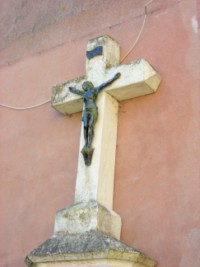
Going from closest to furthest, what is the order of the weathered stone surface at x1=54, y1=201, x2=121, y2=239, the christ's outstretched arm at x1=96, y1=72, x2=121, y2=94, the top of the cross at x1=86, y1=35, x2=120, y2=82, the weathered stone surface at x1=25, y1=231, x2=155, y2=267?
the weathered stone surface at x1=25, y1=231, x2=155, y2=267, the weathered stone surface at x1=54, y1=201, x2=121, y2=239, the christ's outstretched arm at x1=96, y1=72, x2=121, y2=94, the top of the cross at x1=86, y1=35, x2=120, y2=82

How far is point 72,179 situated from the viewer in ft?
11.8

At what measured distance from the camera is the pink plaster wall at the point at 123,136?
3.12m

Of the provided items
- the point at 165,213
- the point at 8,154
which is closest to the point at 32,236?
the point at 8,154

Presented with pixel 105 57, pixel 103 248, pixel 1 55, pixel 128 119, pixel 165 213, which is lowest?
pixel 103 248

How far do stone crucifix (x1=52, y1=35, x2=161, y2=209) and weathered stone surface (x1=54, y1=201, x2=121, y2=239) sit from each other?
90mm

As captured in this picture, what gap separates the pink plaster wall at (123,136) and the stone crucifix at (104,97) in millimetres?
72

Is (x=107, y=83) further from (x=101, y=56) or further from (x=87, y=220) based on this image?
(x=87, y=220)

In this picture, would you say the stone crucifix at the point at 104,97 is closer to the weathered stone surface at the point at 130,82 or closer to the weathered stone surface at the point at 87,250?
the weathered stone surface at the point at 130,82

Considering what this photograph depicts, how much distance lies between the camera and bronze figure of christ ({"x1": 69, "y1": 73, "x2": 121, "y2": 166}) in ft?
11.1

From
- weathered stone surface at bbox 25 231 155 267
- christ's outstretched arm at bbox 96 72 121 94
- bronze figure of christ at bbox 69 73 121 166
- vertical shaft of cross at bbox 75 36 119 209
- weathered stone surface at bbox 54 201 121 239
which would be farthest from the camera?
christ's outstretched arm at bbox 96 72 121 94

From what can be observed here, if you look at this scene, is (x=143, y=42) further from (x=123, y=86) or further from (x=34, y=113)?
(x=34, y=113)

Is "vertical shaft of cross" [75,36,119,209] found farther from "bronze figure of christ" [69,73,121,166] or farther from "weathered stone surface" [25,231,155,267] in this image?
"weathered stone surface" [25,231,155,267]

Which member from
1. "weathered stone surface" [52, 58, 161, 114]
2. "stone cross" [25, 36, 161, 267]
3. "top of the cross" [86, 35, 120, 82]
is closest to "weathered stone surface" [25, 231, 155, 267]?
"stone cross" [25, 36, 161, 267]

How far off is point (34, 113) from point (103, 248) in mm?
1563
